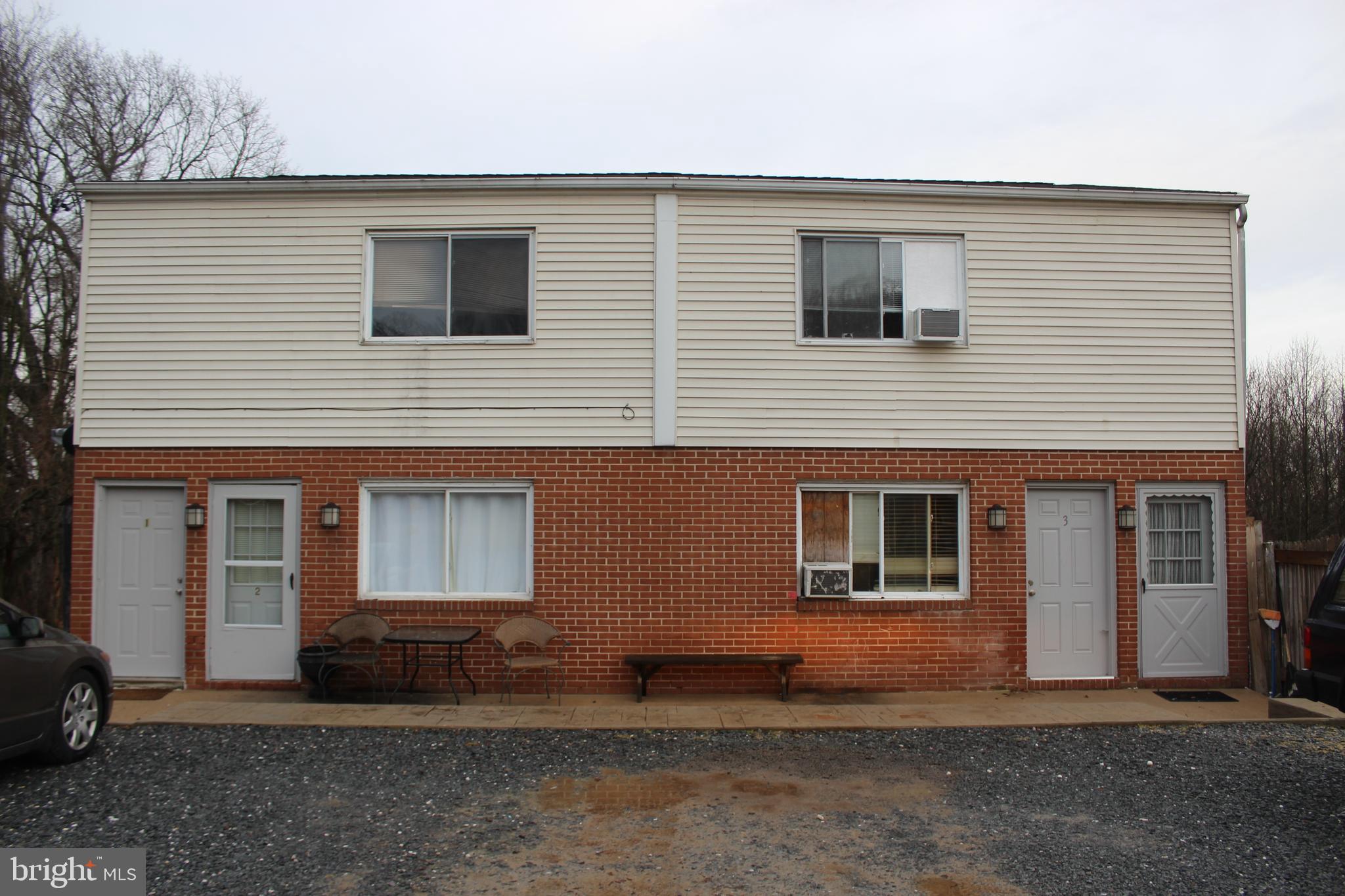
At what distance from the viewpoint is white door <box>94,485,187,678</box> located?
9.52 metres

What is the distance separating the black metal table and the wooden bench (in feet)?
5.52

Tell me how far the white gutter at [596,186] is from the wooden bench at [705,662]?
195 inches

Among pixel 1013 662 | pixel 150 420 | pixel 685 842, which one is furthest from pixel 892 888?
pixel 150 420

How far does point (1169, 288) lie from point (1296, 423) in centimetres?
2058

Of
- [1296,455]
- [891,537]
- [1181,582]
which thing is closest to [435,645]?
[891,537]

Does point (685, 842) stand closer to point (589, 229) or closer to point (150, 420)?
point (589, 229)

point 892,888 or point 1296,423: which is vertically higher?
point 1296,423

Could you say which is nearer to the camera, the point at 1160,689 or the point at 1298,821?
the point at 1298,821

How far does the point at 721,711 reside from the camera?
8.66 m

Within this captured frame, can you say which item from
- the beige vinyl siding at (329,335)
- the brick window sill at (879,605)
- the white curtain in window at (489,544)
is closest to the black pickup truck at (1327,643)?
the brick window sill at (879,605)

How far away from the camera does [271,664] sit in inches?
373

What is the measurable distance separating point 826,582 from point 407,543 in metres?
4.51

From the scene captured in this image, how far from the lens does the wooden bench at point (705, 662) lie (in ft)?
29.6
